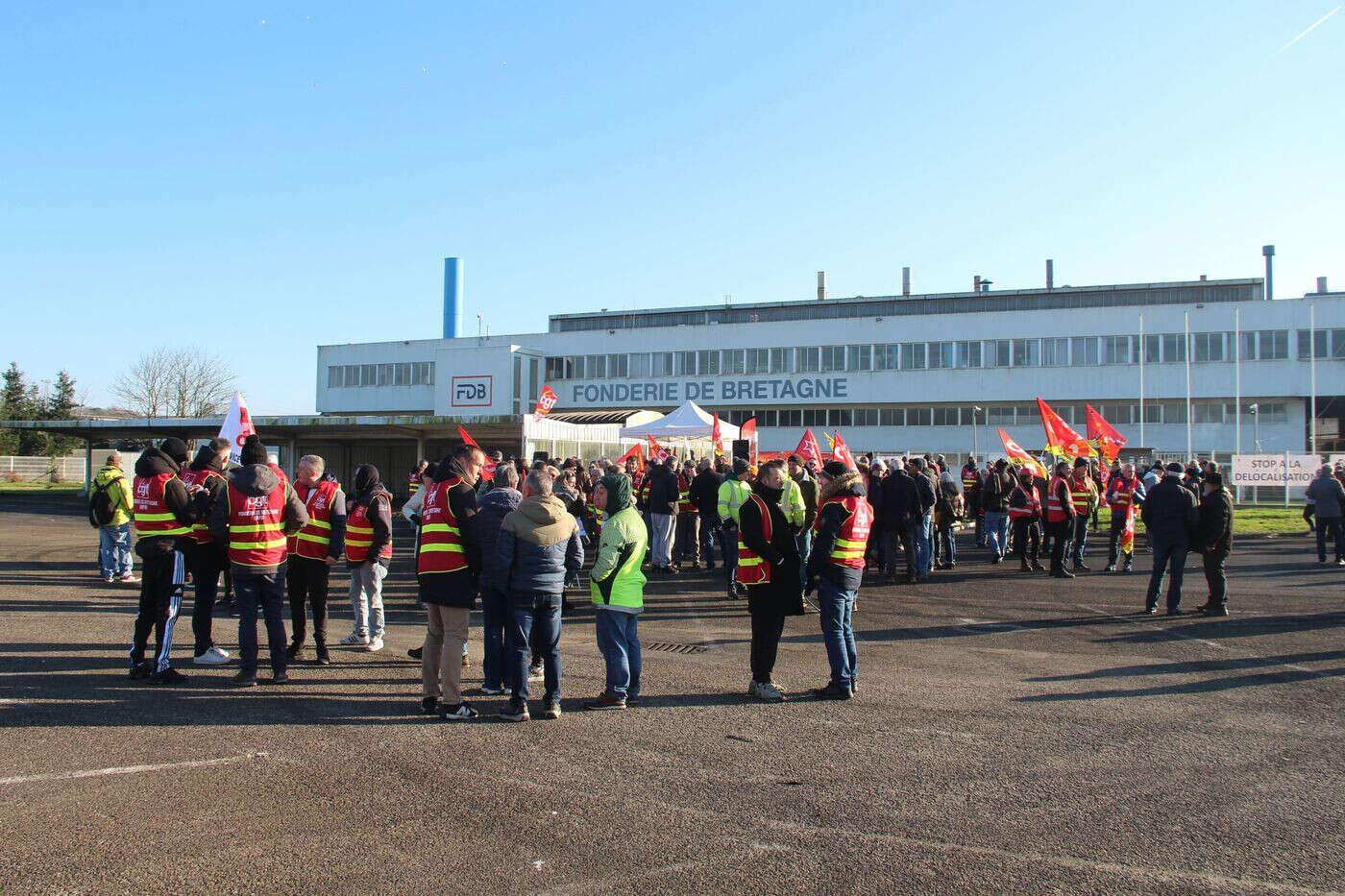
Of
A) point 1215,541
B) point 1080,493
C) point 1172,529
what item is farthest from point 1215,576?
point 1080,493

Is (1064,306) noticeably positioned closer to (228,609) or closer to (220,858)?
(228,609)

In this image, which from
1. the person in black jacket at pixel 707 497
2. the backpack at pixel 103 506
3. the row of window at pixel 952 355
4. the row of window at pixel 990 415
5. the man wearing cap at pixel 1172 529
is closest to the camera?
the man wearing cap at pixel 1172 529

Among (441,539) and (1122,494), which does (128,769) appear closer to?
(441,539)

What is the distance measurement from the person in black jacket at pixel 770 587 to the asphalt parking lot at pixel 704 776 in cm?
34

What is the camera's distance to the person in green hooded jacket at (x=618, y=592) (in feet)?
24.4

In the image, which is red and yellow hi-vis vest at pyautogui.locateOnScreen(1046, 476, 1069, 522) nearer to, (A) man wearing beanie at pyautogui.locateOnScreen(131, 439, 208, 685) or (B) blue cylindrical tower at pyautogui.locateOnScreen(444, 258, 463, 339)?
(A) man wearing beanie at pyautogui.locateOnScreen(131, 439, 208, 685)

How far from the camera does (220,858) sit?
177 inches

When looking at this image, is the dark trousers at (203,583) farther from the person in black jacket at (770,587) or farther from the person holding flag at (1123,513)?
the person holding flag at (1123,513)

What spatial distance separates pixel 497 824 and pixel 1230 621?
33.4ft

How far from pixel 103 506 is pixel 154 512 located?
22.4 ft

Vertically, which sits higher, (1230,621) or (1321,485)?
(1321,485)

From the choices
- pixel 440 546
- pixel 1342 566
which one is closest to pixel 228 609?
pixel 440 546

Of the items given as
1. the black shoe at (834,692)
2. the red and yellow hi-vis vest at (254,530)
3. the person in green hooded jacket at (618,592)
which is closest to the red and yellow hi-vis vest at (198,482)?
the red and yellow hi-vis vest at (254,530)

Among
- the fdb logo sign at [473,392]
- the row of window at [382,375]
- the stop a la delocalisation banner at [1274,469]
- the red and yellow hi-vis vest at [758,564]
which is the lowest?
the red and yellow hi-vis vest at [758,564]
